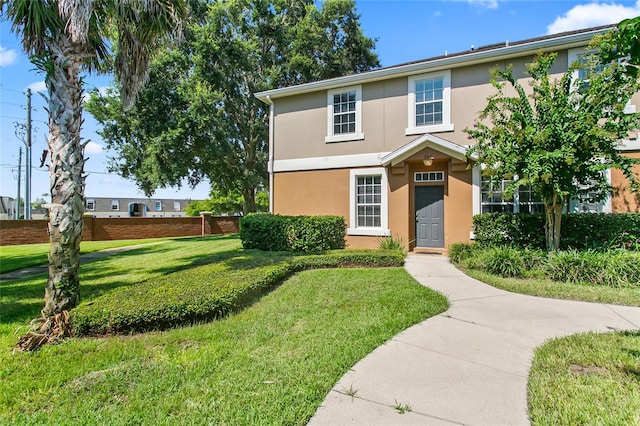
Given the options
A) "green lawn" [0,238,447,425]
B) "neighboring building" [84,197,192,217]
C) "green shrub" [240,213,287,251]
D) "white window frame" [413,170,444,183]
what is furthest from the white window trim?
"neighboring building" [84,197,192,217]

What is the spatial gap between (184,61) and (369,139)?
14463 millimetres

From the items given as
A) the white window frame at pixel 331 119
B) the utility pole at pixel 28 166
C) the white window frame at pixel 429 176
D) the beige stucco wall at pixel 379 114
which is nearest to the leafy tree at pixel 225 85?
the utility pole at pixel 28 166

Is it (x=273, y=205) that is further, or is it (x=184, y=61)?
(x=184, y=61)

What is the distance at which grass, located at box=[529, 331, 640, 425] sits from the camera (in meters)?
2.62

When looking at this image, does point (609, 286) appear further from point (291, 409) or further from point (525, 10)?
point (525, 10)

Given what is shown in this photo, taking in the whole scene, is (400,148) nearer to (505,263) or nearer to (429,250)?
(429,250)

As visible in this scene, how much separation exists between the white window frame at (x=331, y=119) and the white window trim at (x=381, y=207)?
123 cm

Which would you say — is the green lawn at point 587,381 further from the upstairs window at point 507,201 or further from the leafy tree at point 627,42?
the upstairs window at point 507,201

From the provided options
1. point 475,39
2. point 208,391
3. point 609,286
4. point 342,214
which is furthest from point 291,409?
point 475,39

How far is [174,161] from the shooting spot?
61.7 feet

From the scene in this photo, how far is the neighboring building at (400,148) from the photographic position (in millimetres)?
10055

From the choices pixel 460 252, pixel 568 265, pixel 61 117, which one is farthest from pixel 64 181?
pixel 568 265

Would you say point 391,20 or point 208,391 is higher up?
point 391,20

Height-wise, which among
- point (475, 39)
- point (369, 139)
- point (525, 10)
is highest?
point (475, 39)
